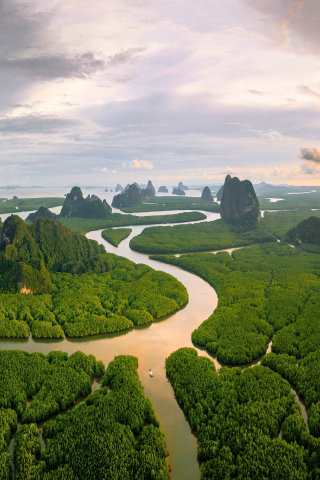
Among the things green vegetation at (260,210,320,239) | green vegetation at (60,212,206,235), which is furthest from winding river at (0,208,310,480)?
green vegetation at (60,212,206,235)

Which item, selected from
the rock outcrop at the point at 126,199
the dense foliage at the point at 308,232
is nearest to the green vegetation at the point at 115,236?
the dense foliage at the point at 308,232

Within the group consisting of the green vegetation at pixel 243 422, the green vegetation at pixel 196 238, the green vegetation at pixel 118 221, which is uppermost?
the green vegetation at pixel 118 221

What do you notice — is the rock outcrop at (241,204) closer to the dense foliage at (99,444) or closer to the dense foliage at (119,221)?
the dense foliage at (119,221)

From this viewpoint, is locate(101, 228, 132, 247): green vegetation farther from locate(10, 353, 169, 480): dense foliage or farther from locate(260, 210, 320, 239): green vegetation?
locate(10, 353, 169, 480): dense foliage

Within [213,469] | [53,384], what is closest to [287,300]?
[213,469]

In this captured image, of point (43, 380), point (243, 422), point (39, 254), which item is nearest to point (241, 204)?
point (39, 254)

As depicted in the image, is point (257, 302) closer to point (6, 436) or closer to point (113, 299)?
point (113, 299)
